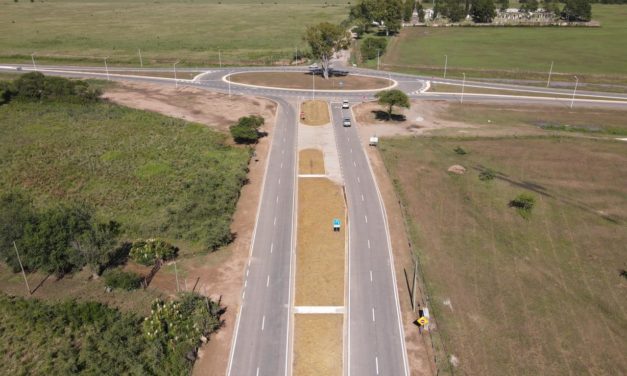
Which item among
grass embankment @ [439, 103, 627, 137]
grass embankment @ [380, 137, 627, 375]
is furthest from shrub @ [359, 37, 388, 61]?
grass embankment @ [380, 137, 627, 375]

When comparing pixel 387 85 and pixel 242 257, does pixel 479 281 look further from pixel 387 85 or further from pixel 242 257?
pixel 387 85

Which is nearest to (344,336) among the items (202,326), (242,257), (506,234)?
(202,326)

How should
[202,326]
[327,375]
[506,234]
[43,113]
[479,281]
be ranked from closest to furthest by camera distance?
Answer: [327,375]
[202,326]
[479,281]
[506,234]
[43,113]

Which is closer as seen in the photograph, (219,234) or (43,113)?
(219,234)

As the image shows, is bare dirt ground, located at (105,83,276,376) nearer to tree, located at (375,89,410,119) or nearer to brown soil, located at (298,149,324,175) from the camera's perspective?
brown soil, located at (298,149,324,175)

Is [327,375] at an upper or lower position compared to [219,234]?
lower

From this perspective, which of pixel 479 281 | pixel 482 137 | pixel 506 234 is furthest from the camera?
pixel 482 137

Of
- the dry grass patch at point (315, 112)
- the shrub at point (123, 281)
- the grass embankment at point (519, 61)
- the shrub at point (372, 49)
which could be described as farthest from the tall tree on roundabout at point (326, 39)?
the shrub at point (123, 281)

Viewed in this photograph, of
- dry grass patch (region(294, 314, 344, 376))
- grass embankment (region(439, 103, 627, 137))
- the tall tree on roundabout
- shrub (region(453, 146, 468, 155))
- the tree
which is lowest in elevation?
dry grass patch (region(294, 314, 344, 376))
